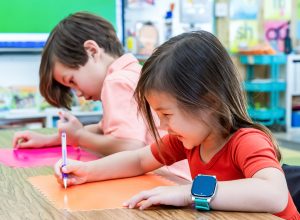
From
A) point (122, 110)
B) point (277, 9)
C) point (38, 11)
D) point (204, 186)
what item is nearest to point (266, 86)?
point (277, 9)

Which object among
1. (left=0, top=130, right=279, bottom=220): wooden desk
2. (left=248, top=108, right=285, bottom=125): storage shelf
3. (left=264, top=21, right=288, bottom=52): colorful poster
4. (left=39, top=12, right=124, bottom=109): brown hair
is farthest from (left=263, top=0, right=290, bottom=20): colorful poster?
(left=0, top=130, right=279, bottom=220): wooden desk

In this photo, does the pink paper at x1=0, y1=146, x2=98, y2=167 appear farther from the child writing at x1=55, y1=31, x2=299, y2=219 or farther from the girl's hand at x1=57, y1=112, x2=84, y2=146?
the child writing at x1=55, y1=31, x2=299, y2=219

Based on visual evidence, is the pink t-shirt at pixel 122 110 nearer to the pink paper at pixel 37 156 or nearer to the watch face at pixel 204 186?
the pink paper at pixel 37 156

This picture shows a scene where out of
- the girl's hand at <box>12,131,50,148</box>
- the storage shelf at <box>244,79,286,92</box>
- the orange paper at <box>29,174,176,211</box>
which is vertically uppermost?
the orange paper at <box>29,174,176,211</box>

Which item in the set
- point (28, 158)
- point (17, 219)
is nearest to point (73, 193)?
point (17, 219)

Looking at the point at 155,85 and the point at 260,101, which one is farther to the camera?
the point at 260,101

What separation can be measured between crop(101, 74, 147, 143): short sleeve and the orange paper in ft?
0.70

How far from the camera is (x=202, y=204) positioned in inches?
30.6

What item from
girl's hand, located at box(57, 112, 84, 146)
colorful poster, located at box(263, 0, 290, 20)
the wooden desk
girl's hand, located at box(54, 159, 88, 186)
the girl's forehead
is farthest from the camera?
colorful poster, located at box(263, 0, 290, 20)

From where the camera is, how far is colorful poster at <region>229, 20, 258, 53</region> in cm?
472

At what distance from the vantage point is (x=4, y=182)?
3.42 feet

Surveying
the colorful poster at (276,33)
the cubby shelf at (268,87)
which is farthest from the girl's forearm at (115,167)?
the colorful poster at (276,33)

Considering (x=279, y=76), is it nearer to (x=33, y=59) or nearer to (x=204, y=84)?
(x=33, y=59)

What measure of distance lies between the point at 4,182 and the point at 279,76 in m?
4.10
